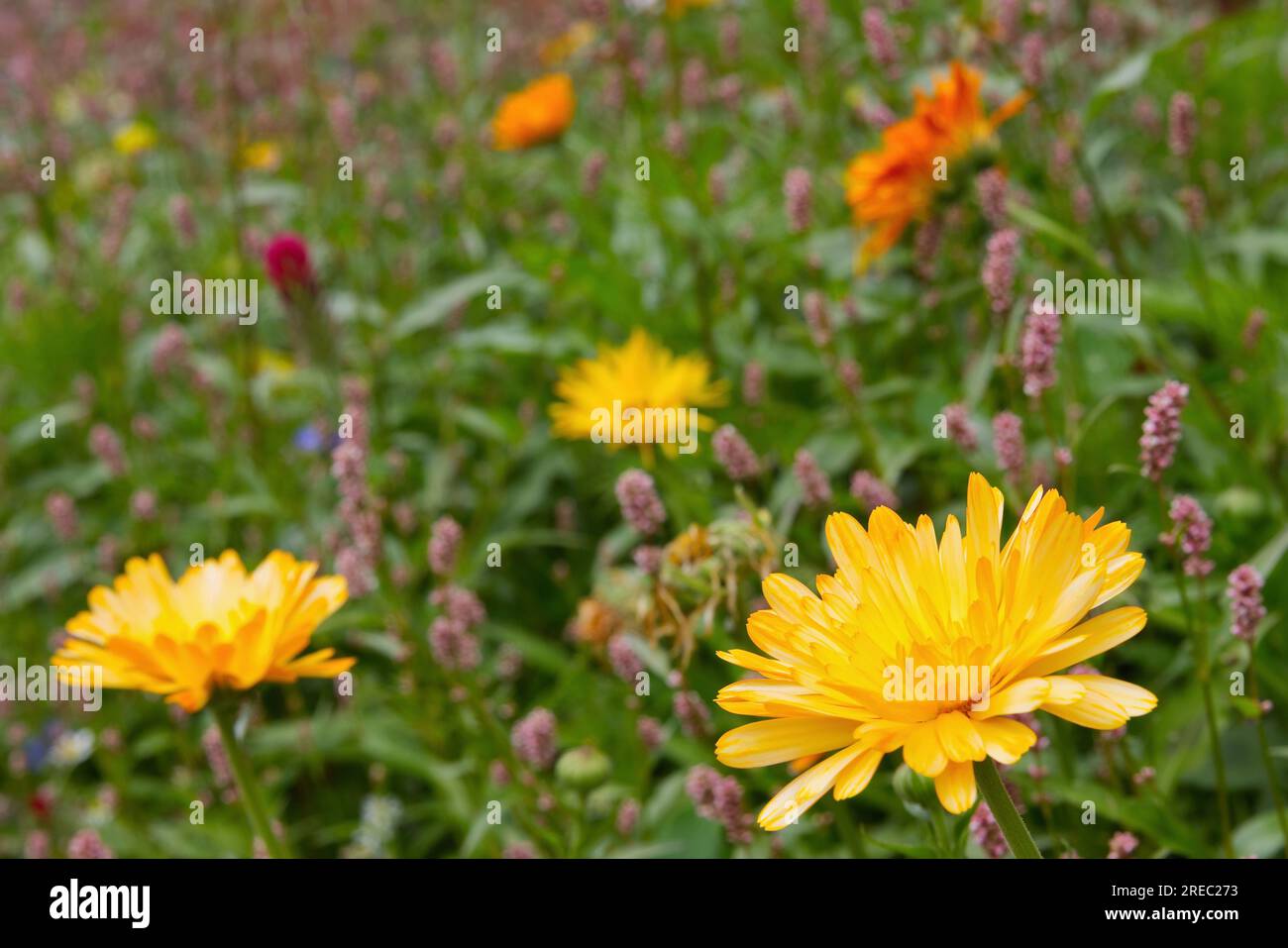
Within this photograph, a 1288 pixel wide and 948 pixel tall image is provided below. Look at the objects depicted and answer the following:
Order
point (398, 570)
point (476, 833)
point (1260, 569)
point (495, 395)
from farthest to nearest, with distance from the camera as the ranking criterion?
1. point (495, 395)
2. point (398, 570)
3. point (476, 833)
4. point (1260, 569)

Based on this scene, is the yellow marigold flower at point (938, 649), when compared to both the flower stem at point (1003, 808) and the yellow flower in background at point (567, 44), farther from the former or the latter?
the yellow flower in background at point (567, 44)

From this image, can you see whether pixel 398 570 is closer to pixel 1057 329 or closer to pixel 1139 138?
pixel 1057 329

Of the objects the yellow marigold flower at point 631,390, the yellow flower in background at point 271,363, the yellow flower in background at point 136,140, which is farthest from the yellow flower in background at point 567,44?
the yellow marigold flower at point 631,390

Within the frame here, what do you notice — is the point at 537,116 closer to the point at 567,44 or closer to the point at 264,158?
the point at 567,44

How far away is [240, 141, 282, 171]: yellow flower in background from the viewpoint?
13.4 ft

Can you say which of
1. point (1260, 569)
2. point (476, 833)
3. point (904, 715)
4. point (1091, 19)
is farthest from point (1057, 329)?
point (1091, 19)

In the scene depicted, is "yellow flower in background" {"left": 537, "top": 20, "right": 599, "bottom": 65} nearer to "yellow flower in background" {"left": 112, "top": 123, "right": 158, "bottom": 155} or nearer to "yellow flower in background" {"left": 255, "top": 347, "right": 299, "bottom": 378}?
"yellow flower in background" {"left": 255, "top": 347, "right": 299, "bottom": 378}

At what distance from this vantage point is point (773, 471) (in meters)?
2.34

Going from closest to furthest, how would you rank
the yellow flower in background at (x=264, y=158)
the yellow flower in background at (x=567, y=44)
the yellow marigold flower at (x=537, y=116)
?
the yellow marigold flower at (x=537, y=116)
the yellow flower in background at (x=567, y=44)
the yellow flower in background at (x=264, y=158)

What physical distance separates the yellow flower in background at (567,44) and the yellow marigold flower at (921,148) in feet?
5.79

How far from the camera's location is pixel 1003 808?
937 millimetres

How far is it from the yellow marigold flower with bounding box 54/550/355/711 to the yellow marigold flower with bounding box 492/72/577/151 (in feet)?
5.46

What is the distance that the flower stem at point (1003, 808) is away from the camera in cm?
93
